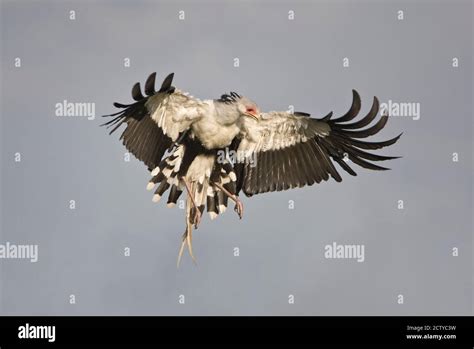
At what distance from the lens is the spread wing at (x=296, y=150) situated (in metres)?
21.3

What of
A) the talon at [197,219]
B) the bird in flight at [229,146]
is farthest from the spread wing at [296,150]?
the talon at [197,219]

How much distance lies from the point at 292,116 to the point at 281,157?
38.5 inches

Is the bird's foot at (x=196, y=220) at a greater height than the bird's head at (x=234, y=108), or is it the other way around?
the bird's head at (x=234, y=108)

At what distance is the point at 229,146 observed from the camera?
2166 centimetres

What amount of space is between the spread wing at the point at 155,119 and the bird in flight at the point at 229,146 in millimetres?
20

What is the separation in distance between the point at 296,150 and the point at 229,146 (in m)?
1.42

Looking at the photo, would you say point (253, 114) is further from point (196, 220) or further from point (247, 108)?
point (196, 220)

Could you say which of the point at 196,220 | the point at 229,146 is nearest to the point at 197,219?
the point at 196,220

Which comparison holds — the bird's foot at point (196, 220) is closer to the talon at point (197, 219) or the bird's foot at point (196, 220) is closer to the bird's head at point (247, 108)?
the talon at point (197, 219)

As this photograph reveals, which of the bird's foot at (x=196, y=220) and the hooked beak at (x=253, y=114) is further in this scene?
the bird's foot at (x=196, y=220)

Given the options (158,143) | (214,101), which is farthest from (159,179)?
(214,101)

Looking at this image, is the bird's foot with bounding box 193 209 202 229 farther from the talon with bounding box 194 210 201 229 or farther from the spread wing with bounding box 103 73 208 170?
the spread wing with bounding box 103 73 208 170
